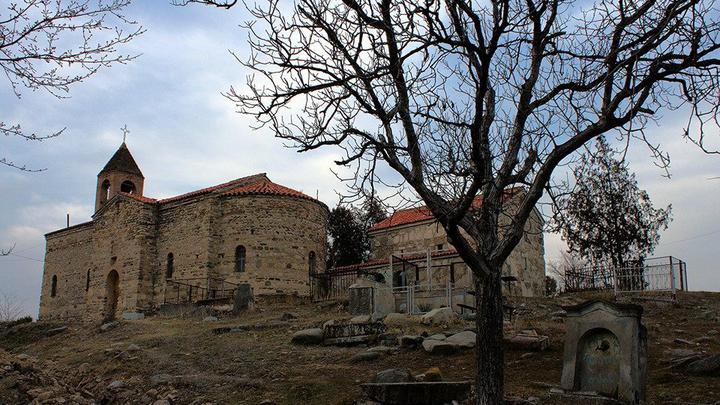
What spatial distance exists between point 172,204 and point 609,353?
77.8 ft

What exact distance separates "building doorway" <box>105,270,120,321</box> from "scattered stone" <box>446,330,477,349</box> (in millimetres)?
21975

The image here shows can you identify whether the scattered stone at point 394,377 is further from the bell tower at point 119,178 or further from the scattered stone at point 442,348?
the bell tower at point 119,178

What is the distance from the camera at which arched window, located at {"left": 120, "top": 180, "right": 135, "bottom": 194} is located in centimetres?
3584

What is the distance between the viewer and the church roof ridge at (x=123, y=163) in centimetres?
3584

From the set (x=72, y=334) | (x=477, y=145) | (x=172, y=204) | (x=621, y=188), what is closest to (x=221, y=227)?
(x=172, y=204)

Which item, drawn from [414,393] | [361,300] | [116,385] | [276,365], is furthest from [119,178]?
[414,393]

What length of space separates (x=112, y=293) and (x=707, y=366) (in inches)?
1093

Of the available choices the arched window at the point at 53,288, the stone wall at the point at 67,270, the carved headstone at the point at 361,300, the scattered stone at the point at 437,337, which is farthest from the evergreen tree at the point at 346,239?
the scattered stone at the point at 437,337

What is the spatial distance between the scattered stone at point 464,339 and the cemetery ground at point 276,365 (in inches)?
12.5

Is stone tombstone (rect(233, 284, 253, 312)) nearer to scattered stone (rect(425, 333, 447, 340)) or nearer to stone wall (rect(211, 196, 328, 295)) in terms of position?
stone wall (rect(211, 196, 328, 295))

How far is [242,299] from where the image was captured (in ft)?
71.9

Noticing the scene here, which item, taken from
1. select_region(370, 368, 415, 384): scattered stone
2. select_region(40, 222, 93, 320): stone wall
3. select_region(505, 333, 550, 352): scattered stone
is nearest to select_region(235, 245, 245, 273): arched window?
select_region(40, 222, 93, 320): stone wall

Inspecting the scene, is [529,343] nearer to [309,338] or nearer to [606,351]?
[606,351]

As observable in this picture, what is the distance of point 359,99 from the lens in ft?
26.1
